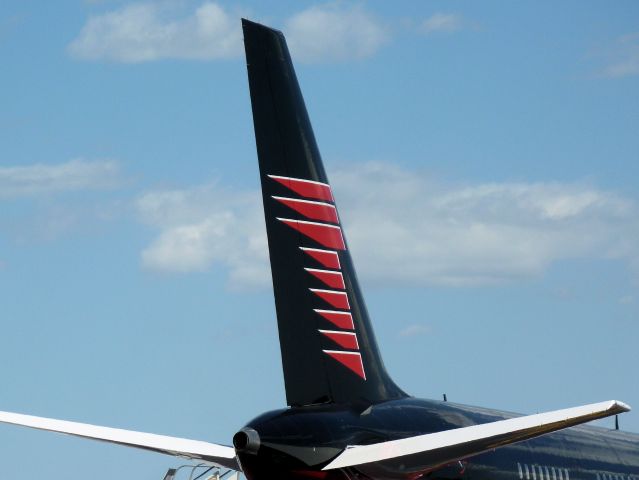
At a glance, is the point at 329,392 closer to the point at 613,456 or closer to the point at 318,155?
the point at 318,155

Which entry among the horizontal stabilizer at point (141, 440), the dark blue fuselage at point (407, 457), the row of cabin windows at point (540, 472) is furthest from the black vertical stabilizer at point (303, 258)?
the row of cabin windows at point (540, 472)

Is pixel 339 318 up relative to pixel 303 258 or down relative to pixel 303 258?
down

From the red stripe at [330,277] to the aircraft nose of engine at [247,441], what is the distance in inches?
164

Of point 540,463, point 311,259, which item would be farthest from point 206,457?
point 540,463

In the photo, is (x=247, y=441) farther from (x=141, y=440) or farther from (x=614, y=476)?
(x=614, y=476)

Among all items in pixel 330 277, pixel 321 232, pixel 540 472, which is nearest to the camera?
pixel 330 277

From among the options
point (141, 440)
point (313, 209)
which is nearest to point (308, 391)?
point (141, 440)

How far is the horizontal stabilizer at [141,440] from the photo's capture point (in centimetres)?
2008

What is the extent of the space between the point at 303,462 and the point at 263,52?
7.93 metres

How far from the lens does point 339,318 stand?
22.2m

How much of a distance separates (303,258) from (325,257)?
0.59 m

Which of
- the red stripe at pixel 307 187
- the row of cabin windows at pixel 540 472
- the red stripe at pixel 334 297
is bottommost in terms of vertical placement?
the row of cabin windows at pixel 540 472

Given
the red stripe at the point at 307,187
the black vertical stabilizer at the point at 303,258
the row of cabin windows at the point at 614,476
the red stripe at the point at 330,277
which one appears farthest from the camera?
the row of cabin windows at the point at 614,476

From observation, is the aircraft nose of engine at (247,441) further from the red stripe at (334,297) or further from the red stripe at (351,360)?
the red stripe at (334,297)
